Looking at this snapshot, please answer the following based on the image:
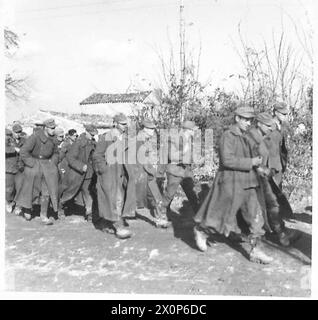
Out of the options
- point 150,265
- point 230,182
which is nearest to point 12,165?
point 150,265

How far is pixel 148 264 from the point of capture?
18.5ft

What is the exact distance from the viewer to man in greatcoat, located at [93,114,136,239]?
6594 millimetres

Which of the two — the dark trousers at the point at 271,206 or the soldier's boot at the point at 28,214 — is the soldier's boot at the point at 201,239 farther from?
the soldier's boot at the point at 28,214

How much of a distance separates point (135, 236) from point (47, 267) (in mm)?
1449

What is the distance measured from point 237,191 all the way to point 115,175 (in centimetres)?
189

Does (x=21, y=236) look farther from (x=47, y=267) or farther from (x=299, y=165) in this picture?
(x=299, y=165)

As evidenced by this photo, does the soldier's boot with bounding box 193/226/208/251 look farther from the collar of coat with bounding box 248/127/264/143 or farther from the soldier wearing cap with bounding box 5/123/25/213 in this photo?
the soldier wearing cap with bounding box 5/123/25/213

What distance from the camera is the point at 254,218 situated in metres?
5.43

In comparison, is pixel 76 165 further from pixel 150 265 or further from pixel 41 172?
pixel 150 265

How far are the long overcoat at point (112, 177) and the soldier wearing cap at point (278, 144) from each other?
6.12 feet

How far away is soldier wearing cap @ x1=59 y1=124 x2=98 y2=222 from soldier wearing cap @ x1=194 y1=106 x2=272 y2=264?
312 cm
